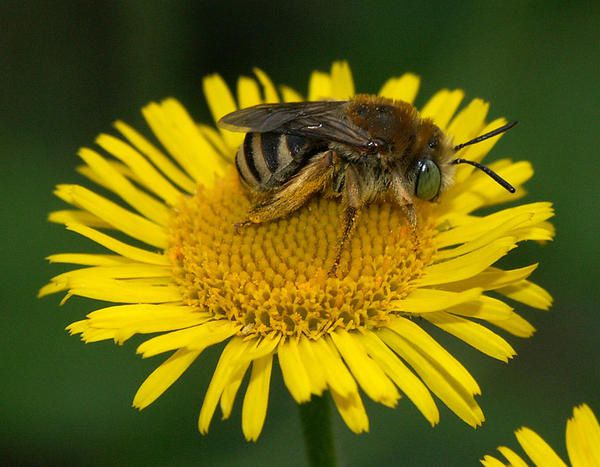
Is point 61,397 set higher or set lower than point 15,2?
lower

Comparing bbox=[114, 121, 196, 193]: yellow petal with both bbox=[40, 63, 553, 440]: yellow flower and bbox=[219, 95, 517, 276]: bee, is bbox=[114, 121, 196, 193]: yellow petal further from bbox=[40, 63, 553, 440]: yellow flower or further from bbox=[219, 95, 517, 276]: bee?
bbox=[219, 95, 517, 276]: bee

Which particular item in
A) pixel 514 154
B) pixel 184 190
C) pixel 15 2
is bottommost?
pixel 514 154

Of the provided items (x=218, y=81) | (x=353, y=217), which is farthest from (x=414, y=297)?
(x=218, y=81)

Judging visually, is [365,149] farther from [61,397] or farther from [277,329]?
[61,397]

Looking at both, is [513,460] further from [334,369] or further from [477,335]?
[334,369]

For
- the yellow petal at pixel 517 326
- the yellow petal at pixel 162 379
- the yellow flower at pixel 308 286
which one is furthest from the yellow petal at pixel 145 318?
the yellow petal at pixel 517 326

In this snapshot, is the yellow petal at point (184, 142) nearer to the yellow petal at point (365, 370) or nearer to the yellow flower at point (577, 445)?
the yellow petal at point (365, 370)

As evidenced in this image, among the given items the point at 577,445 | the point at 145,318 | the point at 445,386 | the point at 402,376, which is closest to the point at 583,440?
the point at 577,445
